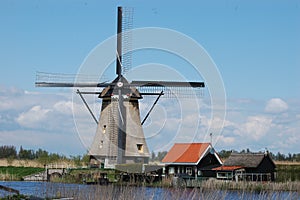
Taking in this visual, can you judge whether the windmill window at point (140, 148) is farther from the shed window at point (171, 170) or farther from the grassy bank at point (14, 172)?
the grassy bank at point (14, 172)

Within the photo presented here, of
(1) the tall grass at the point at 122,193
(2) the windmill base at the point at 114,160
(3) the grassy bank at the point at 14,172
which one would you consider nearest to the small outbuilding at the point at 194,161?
(2) the windmill base at the point at 114,160

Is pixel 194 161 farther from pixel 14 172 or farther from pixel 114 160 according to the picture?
pixel 14 172

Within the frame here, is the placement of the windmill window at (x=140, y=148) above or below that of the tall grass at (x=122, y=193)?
above

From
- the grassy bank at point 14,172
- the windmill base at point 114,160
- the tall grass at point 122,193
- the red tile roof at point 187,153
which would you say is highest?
the red tile roof at point 187,153

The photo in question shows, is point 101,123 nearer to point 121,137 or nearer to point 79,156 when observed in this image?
point 121,137

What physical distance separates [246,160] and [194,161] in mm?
2277

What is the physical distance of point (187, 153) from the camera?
95.8 feet

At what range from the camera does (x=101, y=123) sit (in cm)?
2516

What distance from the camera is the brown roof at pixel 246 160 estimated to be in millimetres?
27562

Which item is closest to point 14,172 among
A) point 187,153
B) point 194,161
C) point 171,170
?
point 171,170

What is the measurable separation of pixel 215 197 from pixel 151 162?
58.8 feet

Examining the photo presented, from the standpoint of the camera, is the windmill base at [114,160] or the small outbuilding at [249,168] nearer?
the windmill base at [114,160]

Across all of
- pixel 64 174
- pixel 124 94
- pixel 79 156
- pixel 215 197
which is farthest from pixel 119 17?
pixel 215 197

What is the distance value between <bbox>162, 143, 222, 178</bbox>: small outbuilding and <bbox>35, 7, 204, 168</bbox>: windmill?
3272 mm
